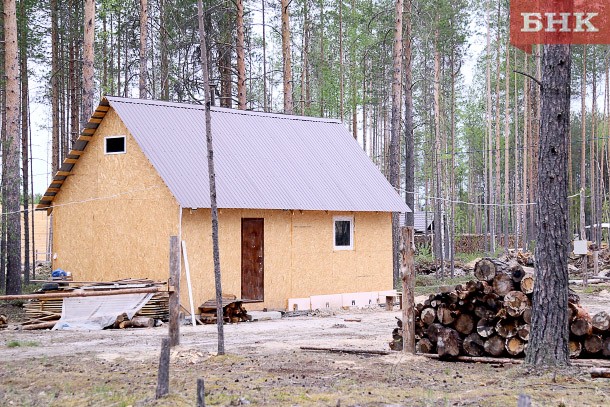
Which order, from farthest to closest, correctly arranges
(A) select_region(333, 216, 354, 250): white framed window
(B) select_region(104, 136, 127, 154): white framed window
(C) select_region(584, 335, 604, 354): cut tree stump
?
(A) select_region(333, 216, 354, 250): white framed window, (B) select_region(104, 136, 127, 154): white framed window, (C) select_region(584, 335, 604, 354): cut tree stump

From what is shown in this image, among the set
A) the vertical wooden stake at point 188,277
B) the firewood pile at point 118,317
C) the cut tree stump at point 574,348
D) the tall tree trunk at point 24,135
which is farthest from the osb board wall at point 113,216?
the cut tree stump at point 574,348

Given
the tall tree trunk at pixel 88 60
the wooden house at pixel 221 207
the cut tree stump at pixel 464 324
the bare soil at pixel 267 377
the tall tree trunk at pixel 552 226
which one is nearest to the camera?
the bare soil at pixel 267 377

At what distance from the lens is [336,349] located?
43.9 ft

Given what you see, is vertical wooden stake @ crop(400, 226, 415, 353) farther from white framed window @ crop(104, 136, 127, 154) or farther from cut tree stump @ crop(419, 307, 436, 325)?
white framed window @ crop(104, 136, 127, 154)

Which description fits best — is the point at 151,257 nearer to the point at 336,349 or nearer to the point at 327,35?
the point at 336,349

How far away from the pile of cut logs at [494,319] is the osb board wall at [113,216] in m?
9.41

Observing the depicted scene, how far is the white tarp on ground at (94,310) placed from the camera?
1875cm

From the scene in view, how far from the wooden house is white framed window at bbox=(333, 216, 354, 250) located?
0.11 ft

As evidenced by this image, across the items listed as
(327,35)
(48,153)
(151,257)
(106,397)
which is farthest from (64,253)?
(48,153)

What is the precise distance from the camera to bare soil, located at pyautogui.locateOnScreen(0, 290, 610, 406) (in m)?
9.41

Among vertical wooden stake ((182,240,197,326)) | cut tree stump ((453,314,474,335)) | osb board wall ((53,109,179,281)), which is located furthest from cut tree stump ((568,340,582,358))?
osb board wall ((53,109,179,281))

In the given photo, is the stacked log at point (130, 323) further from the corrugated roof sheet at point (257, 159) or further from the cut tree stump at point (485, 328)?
the cut tree stump at point (485, 328)

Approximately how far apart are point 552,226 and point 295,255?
40.8 feet

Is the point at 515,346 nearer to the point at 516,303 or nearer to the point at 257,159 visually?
the point at 516,303
